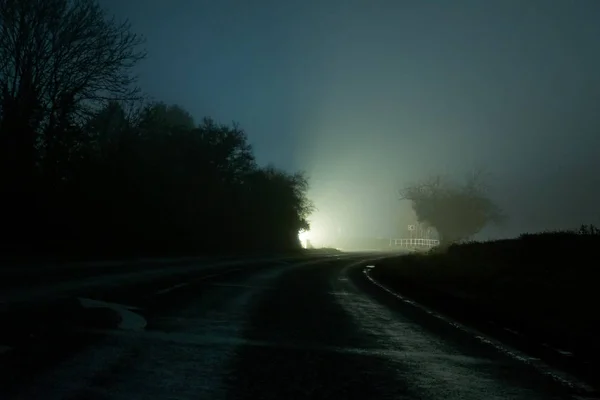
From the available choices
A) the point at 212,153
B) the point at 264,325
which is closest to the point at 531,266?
the point at 264,325

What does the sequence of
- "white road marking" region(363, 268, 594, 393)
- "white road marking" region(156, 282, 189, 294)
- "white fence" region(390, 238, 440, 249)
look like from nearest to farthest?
"white road marking" region(363, 268, 594, 393) < "white road marking" region(156, 282, 189, 294) < "white fence" region(390, 238, 440, 249)

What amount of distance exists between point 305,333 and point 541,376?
12.6ft

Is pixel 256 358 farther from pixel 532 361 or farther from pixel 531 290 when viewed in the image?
pixel 531 290

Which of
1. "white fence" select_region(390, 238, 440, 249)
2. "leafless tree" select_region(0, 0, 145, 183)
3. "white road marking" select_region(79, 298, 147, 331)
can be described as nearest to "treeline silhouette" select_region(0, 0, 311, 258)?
"leafless tree" select_region(0, 0, 145, 183)

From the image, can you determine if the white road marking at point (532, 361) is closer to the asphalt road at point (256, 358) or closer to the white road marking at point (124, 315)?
the asphalt road at point (256, 358)

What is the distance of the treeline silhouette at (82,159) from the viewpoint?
1371 inches

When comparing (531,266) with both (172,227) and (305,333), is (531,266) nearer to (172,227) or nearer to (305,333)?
(305,333)

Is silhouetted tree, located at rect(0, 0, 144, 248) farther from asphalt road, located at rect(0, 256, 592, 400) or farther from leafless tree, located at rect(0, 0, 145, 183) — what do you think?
asphalt road, located at rect(0, 256, 592, 400)

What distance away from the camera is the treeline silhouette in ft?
114

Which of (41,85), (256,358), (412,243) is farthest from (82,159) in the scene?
(412,243)

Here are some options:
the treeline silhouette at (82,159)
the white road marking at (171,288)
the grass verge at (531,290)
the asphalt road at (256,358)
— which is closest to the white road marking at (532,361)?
the asphalt road at (256,358)

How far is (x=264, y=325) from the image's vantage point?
38.0ft

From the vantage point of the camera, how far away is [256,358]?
829cm

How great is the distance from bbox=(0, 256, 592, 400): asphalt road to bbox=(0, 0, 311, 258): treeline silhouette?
71.0 feet
